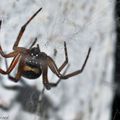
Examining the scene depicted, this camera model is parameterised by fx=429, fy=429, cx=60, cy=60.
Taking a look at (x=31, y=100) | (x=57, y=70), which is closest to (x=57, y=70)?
(x=57, y=70)

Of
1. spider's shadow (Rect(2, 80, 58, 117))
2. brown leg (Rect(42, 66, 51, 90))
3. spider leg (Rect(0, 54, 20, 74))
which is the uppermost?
spider leg (Rect(0, 54, 20, 74))

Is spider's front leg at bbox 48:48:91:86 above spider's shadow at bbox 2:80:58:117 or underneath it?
above

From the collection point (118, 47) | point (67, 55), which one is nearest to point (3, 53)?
point (67, 55)

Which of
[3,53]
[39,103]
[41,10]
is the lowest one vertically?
[39,103]

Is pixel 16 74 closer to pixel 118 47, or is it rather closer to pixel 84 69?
pixel 84 69

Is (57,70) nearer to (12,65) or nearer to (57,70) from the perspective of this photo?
(57,70)
